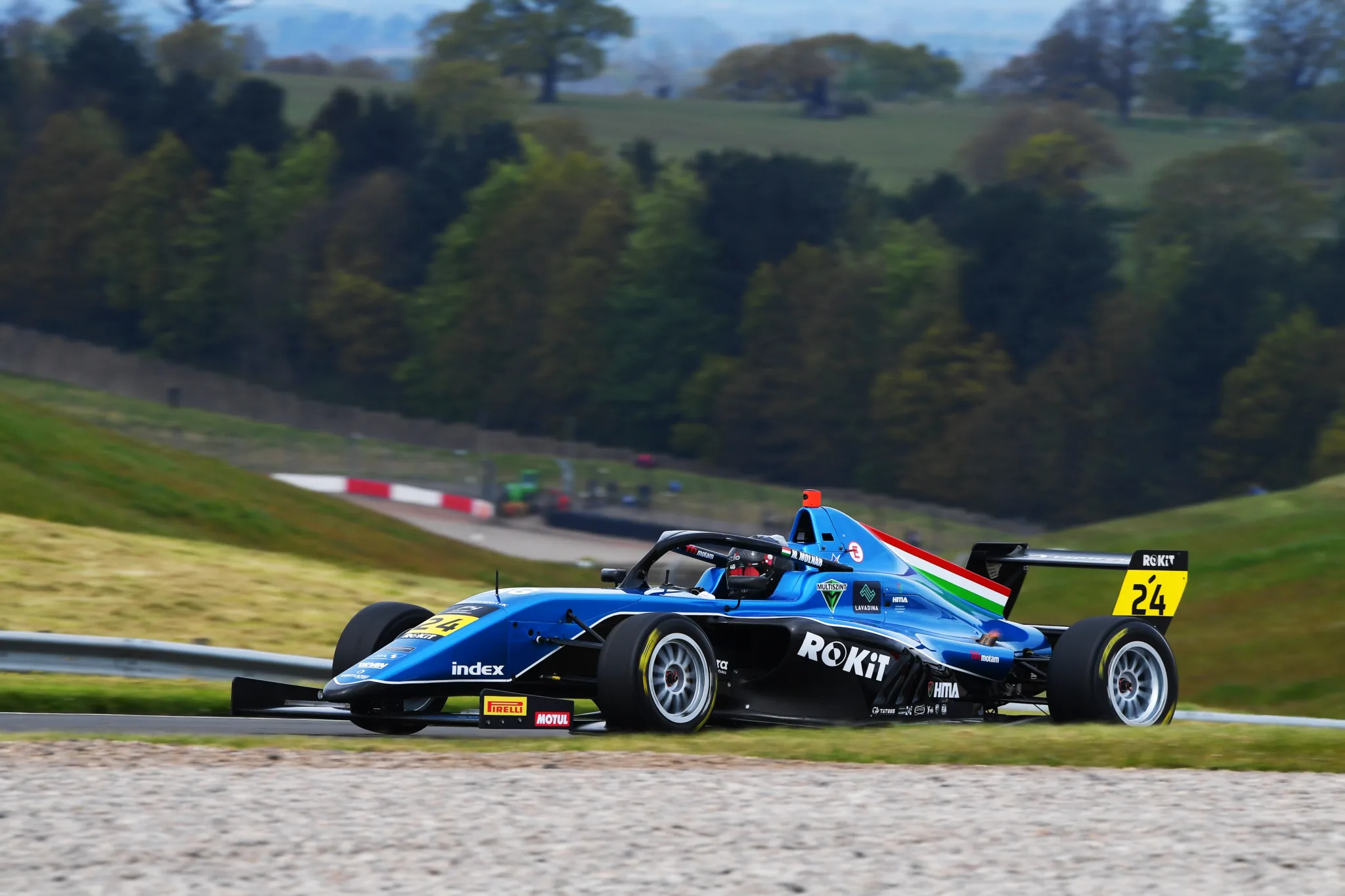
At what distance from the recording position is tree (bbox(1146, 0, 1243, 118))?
18138 centimetres

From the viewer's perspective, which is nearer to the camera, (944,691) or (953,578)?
(944,691)

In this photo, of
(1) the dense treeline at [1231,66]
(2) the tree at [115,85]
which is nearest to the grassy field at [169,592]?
(2) the tree at [115,85]

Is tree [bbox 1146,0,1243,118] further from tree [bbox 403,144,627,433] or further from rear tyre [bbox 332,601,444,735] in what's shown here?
rear tyre [bbox 332,601,444,735]

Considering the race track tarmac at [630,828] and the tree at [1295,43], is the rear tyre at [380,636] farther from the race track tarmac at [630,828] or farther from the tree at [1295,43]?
the tree at [1295,43]

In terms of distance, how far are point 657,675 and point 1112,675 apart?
131 inches

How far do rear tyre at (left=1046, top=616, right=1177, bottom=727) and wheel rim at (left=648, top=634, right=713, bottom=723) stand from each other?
258 cm

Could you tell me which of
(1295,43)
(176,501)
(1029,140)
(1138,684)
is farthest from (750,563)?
(1295,43)

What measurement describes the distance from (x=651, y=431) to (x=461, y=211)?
26.8 metres

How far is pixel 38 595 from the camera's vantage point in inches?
698

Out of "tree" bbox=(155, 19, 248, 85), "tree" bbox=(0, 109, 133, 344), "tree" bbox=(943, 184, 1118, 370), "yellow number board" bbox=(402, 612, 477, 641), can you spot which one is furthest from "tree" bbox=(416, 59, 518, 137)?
"yellow number board" bbox=(402, 612, 477, 641)

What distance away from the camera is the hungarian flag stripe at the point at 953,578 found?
12922 millimetres

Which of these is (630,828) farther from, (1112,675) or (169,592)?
(169,592)

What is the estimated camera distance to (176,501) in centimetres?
2766

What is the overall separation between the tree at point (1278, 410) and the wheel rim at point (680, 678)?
84.8m
